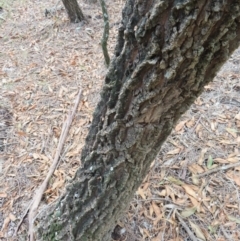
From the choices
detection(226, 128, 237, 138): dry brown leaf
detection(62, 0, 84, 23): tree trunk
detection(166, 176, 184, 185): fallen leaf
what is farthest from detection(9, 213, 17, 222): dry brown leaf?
detection(62, 0, 84, 23): tree trunk

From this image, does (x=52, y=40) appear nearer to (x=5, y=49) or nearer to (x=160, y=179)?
(x=5, y=49)

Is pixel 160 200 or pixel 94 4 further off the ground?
pixel 94 4

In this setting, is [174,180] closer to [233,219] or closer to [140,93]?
[233,219]

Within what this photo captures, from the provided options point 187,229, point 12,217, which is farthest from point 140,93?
point 12,217

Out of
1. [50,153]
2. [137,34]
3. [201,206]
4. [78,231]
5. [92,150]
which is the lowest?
[201,206]

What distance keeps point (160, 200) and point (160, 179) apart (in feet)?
0.47

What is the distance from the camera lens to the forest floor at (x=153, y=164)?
1.70 meters

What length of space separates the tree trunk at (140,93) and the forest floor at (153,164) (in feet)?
1.48

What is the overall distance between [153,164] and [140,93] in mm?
1134

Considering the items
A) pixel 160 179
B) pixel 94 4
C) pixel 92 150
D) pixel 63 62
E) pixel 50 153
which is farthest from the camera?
pixel 94 4

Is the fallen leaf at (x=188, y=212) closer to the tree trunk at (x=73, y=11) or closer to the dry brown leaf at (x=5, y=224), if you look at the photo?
the dry brown leaf at (x=5, y=224)

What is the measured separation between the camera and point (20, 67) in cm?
316

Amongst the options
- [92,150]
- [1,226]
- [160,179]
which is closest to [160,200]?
[160,179]

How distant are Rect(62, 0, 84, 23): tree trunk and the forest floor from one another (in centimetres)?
53
